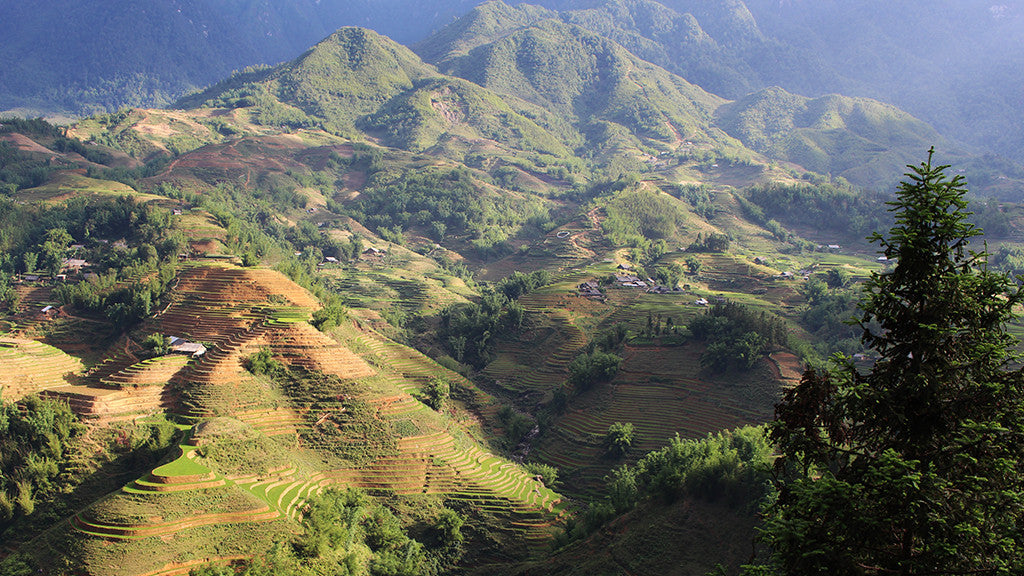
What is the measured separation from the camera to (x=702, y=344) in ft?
167

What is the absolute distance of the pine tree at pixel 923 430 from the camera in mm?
9328

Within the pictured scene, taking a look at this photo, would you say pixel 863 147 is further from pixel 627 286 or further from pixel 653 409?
pixel 653 409

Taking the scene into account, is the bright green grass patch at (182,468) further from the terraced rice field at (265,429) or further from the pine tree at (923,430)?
the pine tree at (923,430)

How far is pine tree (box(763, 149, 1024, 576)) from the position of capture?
933cm

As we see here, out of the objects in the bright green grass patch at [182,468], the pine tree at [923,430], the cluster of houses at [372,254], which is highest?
the cluster of houses at [372,254]

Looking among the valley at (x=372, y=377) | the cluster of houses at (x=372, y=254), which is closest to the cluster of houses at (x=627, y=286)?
the valley at (x=372, y=377)

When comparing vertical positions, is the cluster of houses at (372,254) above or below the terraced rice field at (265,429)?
above

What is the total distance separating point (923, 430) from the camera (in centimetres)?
993

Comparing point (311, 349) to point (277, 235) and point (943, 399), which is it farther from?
point (277, 235)

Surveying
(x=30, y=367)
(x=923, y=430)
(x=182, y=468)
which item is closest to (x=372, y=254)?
(x=30, y=367)

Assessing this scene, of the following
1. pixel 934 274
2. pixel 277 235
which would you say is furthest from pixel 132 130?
pixel 934 274

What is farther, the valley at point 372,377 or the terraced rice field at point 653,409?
the terraced rice field at point 653,409

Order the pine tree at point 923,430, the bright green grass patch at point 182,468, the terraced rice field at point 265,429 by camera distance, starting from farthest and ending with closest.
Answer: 1. the bright green grass patch at point 182,468
2. the terraced rice field at point 265,429
3. the pine tree at point 923,430

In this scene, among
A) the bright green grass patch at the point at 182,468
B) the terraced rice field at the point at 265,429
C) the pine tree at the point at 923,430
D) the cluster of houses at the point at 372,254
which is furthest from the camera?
the cluster of houses at the point at 372,254
